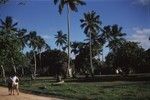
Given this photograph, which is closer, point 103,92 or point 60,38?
point 103,92

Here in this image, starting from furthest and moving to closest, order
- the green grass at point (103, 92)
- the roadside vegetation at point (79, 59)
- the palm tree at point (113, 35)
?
the palm tree at point (113, 35) → the roadside vegetation at point (79, 59) → the green grass at point (103, 92)

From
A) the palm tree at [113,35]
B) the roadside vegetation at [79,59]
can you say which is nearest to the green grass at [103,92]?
the roadside vegetation at [79,59]

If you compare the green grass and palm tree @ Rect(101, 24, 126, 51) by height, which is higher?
palm tree @ Rect(101, 24, 126, 51)

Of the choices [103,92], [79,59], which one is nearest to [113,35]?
[79,59]

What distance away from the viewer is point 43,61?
111250mm

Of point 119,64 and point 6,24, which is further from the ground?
point 6,24

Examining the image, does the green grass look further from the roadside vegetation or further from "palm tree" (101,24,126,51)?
"palm tree" (101,24,126,51)

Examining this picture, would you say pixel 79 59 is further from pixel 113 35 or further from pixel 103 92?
pixel 103 92

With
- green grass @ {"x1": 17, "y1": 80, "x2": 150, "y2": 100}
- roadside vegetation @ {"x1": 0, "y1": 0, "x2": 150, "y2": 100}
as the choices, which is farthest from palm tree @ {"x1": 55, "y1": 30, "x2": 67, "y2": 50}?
green grass @ {"x1": 17, "y1": 80, "x2": 150, "y2": 100}

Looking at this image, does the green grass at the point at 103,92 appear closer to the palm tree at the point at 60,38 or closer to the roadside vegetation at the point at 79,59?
the roadside vegetation at the point at 79,59

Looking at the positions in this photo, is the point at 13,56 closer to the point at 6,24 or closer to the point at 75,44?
the point at 6,24

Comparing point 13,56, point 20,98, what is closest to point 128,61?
point 13,56

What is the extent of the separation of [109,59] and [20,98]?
7142 centimetres

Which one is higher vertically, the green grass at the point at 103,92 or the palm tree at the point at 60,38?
the palm tree at the point at 60,38
